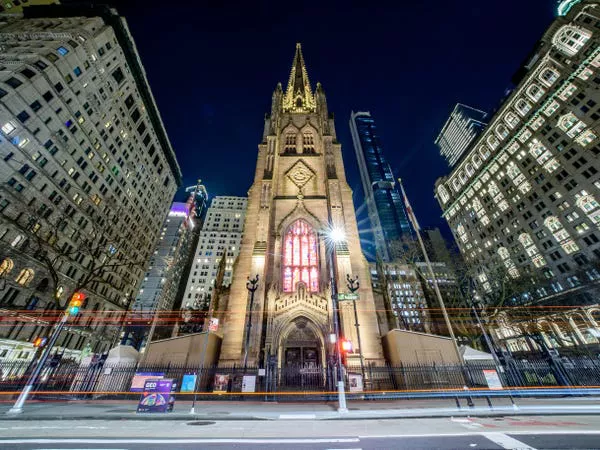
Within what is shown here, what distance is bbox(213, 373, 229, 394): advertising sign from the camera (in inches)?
684

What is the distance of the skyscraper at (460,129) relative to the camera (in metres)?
93.9

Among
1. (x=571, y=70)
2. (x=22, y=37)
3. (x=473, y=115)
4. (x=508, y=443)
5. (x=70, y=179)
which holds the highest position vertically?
(x=473, y=115)

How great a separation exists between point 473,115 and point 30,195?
130545mm

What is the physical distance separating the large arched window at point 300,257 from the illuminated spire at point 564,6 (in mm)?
71434

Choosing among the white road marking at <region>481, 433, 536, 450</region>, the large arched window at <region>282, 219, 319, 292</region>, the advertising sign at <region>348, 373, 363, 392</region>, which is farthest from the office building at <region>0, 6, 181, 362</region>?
the white road marking at <region>481, 433, 536, 450</region>

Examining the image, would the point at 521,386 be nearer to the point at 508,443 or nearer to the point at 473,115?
the point at 508,443

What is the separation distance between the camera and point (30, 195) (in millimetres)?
31562

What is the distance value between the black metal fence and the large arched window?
9.01 m

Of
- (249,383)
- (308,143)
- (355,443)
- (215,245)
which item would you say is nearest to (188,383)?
(249,383)

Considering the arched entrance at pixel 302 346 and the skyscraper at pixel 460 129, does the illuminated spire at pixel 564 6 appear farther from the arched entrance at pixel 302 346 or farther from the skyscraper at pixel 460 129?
the arched entrance at pixel 302 346

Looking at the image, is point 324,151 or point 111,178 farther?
point 111,178

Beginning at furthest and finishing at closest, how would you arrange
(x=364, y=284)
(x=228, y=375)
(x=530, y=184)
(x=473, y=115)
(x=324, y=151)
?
(x=473, y=115) → (x=530, y=184) → (x=324, y=151) → (x=364, y=284) → (x=228, y=375)

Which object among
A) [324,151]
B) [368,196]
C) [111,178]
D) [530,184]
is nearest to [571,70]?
[530,184]

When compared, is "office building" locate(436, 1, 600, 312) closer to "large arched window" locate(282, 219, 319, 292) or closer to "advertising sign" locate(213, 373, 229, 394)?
"large arched window" locate(282, 219, 319, 292)
